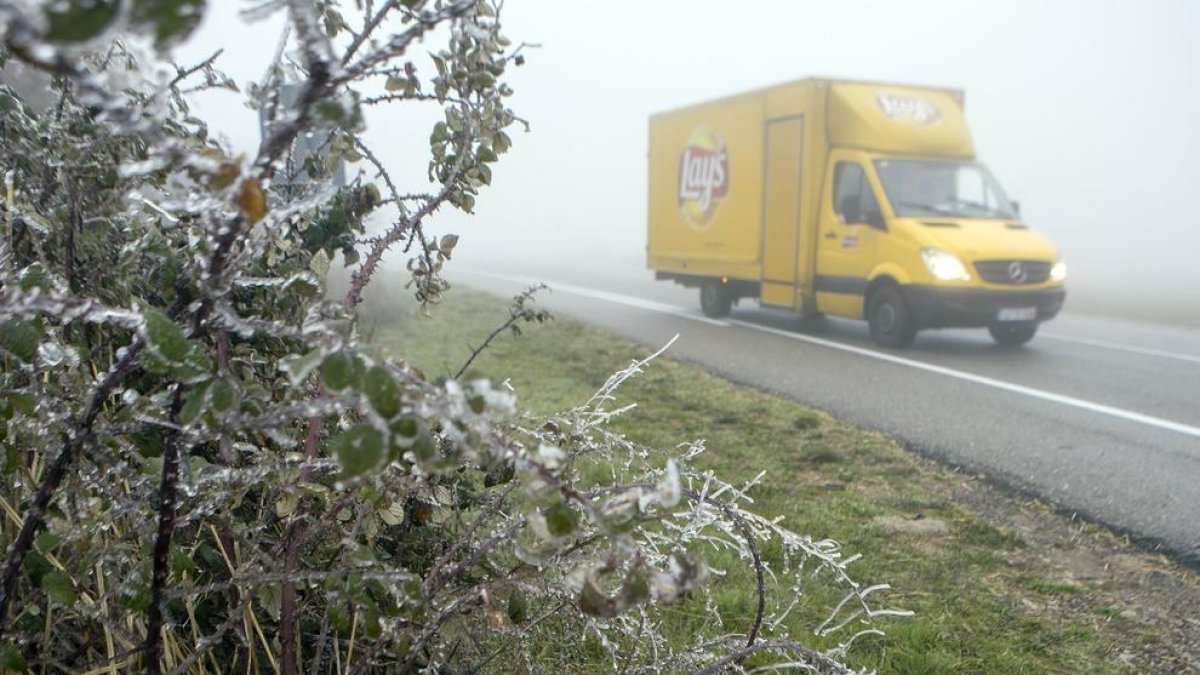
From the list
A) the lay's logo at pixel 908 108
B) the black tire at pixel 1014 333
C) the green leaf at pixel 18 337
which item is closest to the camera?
the green leaf at pixel 18 337

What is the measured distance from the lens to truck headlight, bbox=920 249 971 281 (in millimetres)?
9477

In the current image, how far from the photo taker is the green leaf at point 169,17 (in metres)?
0.62

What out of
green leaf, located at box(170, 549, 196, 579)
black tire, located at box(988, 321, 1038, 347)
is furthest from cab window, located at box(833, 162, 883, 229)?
green leaf, located at box(170, 549, 196, 579)

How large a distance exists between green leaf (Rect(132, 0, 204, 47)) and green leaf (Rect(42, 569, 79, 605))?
92 centimetres

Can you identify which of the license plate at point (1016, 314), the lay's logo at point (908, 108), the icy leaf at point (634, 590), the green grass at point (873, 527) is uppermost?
the lay's logo at point (908, 108)

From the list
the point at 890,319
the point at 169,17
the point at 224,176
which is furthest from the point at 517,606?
the point at 890,319

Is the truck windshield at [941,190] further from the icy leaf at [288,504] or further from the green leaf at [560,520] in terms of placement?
the green leaf at [560,520]

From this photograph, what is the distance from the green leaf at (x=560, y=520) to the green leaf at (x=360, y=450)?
20 centimetres

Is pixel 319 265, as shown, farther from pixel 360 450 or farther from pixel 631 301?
pixel 631 301

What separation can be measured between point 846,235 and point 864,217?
31cm

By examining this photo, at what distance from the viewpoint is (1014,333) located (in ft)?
33.6

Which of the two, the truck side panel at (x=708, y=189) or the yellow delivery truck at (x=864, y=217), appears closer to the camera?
the yellow delivery truck at (x=864, y=217)

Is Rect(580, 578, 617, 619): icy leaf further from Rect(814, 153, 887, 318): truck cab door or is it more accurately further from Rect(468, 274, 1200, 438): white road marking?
Rect(814, 153, 887, 318): truck cab door

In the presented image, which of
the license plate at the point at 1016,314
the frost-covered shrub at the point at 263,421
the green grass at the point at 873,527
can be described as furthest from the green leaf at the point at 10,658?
the license plate at the point at 1016,314
